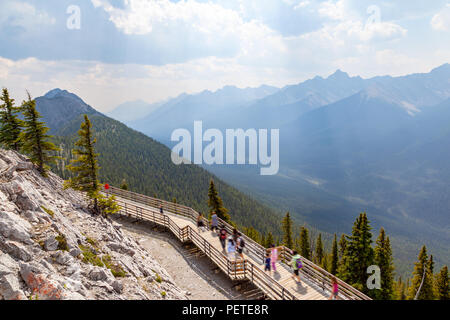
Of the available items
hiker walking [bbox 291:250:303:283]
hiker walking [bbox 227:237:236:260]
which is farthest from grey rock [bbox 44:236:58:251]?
hiker walking [bbox 291:250:303:283]

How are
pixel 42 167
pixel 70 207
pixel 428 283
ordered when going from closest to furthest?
1. pixel 70 207
2. pixel 42 167
3. pixel 428 283

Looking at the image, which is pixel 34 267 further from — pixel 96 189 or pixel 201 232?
pixel 201 232

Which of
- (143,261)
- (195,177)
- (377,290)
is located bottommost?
(195,177)

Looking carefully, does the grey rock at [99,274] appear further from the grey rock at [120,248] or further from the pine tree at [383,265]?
the pine tree at [383,265]

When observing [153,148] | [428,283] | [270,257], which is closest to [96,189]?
[270,257]

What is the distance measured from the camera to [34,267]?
9.82 metres

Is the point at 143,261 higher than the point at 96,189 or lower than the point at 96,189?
lower

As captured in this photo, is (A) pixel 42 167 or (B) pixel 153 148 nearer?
(A) pixel 42 167

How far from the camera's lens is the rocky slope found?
9484mm

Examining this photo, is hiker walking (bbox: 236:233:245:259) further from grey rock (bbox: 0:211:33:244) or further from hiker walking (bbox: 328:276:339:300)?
grey rock (bbox: 0:211:33:244)

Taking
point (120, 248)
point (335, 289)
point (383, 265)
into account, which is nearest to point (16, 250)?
point (120, 248)

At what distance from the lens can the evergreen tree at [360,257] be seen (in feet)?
94.2

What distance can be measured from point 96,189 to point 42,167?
5462 mm
